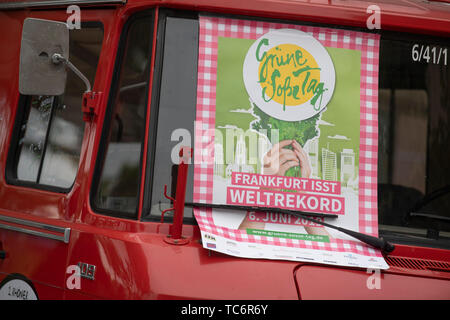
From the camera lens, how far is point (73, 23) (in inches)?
113

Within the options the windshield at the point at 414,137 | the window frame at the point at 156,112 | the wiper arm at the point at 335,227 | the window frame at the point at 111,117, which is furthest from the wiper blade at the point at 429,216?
the window frame at the point at 111,117

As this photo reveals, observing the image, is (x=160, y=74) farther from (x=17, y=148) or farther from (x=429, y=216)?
(x=429, y=216)

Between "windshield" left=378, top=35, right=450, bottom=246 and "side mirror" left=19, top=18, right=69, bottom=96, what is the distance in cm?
150

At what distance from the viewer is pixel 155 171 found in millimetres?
2391

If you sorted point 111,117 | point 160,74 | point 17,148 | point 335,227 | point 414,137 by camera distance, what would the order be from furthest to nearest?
point 414,137
point 17,148
point 111,117
point 160,74
point 335,227

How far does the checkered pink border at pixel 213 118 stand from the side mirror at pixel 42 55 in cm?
62

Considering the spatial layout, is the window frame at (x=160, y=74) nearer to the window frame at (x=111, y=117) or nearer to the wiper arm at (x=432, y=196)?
the window frame at (x=111, y=117)

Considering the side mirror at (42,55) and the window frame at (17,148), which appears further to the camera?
the window frame at (17,148)

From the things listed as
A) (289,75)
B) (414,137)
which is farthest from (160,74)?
(414,137)

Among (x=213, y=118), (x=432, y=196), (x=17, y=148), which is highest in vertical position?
(x=213, y=118)

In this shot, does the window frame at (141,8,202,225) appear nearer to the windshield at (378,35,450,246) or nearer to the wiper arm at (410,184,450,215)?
the windshield at (378,35,450,246)

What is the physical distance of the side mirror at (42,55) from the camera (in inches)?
95.0

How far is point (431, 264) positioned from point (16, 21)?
2.55m

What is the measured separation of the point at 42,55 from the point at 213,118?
81 centimetres
